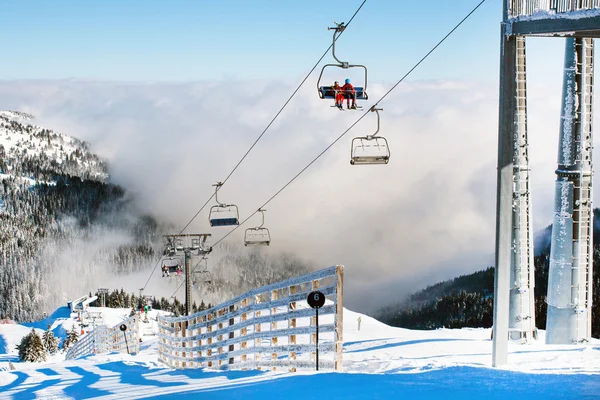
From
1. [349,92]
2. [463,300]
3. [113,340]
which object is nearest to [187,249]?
[113,340]

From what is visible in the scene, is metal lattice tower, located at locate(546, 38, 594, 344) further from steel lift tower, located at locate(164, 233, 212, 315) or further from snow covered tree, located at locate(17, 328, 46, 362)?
snow covered tree, located at locate(17, 328, 46, 362)

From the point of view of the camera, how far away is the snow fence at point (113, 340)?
34.2m

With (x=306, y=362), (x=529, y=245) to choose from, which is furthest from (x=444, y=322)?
(x=306, y=362)

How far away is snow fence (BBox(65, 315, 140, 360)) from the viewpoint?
112 feet

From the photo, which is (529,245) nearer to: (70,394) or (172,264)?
(70,394)

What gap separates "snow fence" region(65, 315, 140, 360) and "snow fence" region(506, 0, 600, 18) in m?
24.8

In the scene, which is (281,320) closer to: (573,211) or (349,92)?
(349,92)

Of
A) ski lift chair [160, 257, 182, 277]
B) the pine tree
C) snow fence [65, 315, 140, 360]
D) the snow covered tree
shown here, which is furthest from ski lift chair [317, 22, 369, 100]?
the pine tree

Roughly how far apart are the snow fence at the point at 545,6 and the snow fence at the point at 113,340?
2481 cm


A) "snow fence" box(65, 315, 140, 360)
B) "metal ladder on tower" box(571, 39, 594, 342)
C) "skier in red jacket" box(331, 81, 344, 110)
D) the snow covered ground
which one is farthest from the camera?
"snow fence" box(65, 315, 140, 360)

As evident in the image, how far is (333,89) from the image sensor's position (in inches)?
706

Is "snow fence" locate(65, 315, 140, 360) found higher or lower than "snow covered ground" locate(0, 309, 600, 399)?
lower

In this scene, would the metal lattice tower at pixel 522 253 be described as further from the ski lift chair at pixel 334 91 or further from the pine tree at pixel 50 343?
the pine tree at pixel 50 343

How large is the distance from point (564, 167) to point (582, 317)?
14.2 feet
